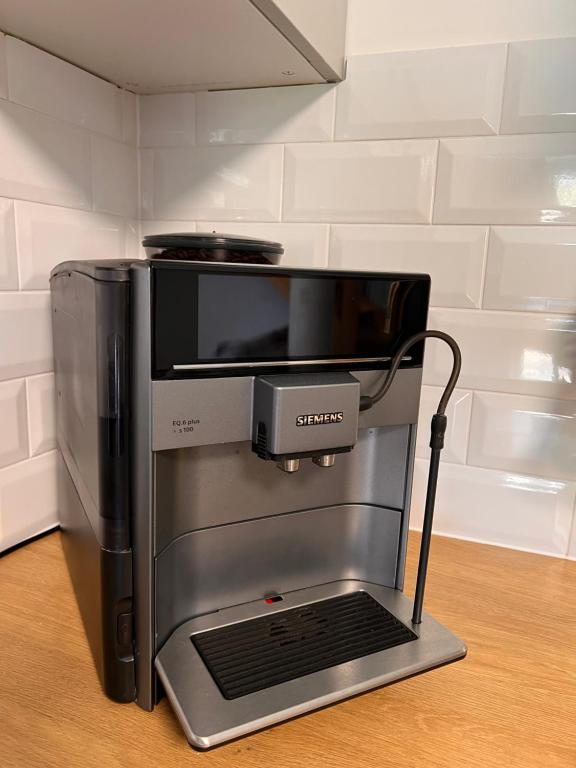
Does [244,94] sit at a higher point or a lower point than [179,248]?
higher

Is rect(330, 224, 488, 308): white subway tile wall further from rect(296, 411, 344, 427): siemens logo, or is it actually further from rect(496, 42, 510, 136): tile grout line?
rect(296, 411, 344, 427): siemens logo

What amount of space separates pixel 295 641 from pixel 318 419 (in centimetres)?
22

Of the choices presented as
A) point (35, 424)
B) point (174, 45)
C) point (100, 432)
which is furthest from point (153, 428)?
point (174, 45)

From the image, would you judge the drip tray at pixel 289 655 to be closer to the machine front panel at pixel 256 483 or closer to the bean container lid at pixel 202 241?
the machine front panel at pixel 256 483

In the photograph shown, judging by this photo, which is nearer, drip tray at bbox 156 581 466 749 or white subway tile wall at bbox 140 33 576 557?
drip tray at bbox 156 581 466 749

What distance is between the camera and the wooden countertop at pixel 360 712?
1.56 ft

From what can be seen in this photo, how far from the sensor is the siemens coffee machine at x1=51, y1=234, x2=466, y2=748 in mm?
474

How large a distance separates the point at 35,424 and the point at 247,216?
444 millimetres

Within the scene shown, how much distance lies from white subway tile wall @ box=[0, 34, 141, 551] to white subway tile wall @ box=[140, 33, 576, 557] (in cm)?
19

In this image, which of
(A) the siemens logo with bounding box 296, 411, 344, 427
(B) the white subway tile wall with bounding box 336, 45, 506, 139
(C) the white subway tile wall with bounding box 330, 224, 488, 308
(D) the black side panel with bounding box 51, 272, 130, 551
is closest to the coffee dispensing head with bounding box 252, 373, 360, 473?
(A) the siemens logo with bounding box 296, 411, 344, 427

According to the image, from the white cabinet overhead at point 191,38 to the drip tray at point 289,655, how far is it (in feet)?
2.05

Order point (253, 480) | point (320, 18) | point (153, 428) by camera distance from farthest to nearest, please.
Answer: point (320, 18) → point (253, 480) → point (153, 428)

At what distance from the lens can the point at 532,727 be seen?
1.69ft

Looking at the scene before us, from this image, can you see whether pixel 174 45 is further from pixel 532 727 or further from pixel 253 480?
pixel 532 727
